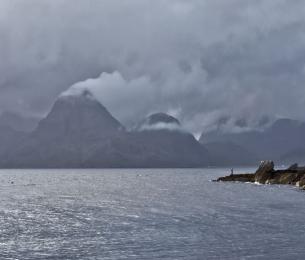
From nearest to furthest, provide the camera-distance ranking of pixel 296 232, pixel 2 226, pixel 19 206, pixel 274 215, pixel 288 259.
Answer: pixel 288 259 → pixel 296 232 → pixel 2 226 → pixel 274 215 → pixel 19 206

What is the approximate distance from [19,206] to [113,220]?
33806 millimetres

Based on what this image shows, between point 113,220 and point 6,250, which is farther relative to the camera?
point 113,220

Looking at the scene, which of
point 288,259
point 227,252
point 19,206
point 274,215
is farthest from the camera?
point 19,206

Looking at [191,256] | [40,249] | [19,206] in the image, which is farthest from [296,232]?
[19,206]

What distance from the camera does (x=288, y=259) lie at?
49.5 m

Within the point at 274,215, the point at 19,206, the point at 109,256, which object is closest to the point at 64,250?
the point at 109,256

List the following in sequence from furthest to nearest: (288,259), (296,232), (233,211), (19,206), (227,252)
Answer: (19,206) < (233,211) < (296,232) < (227,252) < (288,259)

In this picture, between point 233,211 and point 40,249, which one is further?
point 233,211

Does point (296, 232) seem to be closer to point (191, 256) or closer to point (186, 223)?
point (186, 223)

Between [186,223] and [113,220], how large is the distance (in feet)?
Result: 40.7

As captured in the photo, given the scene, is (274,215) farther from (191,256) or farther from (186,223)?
(191,256)

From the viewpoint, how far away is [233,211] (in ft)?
310

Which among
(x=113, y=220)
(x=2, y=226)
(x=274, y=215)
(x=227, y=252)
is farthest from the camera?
(x=274, y=215)

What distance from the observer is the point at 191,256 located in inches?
2018
